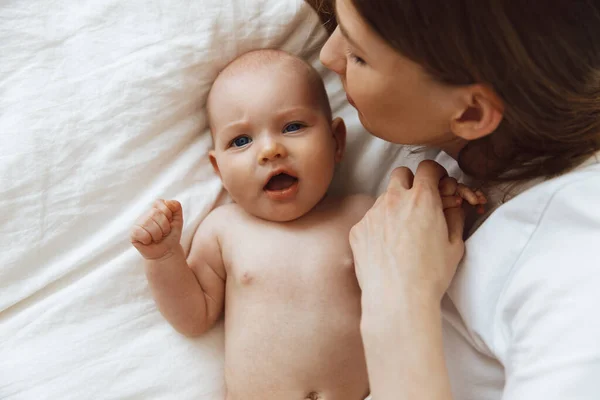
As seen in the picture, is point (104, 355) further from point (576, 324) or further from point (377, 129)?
point (576, 324)

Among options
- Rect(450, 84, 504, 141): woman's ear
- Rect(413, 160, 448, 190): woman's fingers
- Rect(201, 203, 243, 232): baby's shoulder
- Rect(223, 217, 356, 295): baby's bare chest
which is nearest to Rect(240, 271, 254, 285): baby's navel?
Rect(223, 217, 356, 295): baby's bare chest

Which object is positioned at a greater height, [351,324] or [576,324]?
[576,324]

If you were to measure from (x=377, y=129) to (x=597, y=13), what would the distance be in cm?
32

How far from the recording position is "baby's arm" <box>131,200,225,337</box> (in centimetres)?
93

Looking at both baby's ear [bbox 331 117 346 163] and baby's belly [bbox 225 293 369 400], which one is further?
baby's ear [bbox 331 117 346 163]

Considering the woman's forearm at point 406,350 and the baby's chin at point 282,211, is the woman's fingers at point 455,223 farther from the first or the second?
the baby's chin at point 282,211

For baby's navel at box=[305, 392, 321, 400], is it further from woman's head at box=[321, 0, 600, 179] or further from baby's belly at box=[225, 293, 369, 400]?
woman's head at box=[321, 0, 600, 179]

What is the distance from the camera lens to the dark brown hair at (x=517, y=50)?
0.65m

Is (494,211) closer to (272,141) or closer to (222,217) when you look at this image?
(272,141)

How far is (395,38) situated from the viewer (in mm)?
700

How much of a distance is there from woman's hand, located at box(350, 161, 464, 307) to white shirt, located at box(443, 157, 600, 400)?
0.04 meters

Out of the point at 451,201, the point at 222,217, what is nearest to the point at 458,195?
the point at 451,201

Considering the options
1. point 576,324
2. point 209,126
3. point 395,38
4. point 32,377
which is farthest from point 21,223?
point 576,324

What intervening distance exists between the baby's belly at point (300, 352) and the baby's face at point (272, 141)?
173 millimetres
